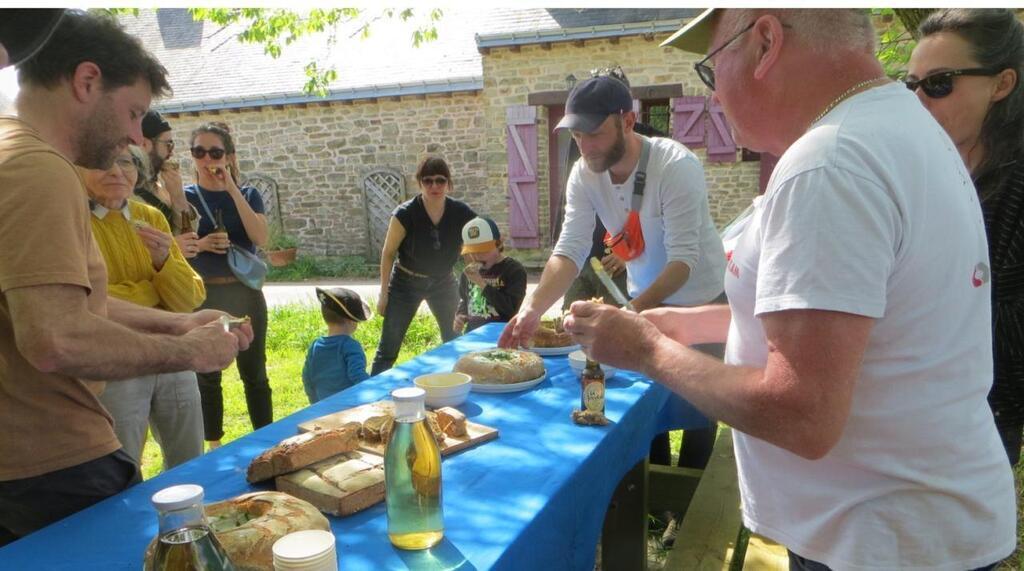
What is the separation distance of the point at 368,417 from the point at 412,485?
2.09 ft

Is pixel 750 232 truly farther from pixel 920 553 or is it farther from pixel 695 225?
pixel 695 225

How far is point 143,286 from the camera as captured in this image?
8.98 ft

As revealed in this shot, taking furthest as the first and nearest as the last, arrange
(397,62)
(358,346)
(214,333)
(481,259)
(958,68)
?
(397,62), (481,259), (358,346), (958,68), (214,333)

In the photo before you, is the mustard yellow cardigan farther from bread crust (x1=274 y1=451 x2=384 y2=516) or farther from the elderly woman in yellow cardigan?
bread crust (x1=274 y1=451 x2=384 y2=516)

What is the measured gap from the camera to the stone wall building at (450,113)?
960cm

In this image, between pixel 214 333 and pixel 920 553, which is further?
pixel 214 333

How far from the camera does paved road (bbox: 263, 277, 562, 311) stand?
909 cm

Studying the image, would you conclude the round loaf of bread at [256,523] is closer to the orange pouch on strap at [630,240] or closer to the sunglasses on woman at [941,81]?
the sunglasses on woman at [941,81]

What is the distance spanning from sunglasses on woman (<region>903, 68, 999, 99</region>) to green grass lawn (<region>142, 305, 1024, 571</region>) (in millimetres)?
2181

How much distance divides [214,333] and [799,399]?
4.87 ft

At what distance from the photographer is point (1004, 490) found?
1.19m

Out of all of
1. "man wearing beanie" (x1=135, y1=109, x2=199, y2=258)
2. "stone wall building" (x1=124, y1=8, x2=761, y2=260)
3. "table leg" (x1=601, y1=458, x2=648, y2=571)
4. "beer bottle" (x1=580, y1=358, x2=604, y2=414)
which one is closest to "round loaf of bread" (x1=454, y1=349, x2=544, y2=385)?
"beer bottle" (x1=580, y1=358, x2=604, y2=414)

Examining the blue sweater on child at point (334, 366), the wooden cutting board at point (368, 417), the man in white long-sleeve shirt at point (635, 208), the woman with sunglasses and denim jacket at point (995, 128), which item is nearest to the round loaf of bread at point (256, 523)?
the wooden cutting board at point (368, 417)

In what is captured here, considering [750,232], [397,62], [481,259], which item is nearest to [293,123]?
[397,62]
